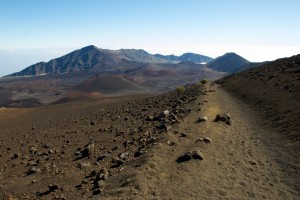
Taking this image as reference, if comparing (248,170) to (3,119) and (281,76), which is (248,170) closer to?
(281,76)

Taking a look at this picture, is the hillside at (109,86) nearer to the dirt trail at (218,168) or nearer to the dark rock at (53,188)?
the dirt trail at (218,168)

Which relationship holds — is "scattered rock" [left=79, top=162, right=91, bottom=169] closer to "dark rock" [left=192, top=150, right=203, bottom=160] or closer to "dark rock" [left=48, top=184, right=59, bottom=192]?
"dark rock" [left=48, top=184, right=59, bottom=192]

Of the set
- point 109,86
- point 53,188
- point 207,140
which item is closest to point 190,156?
point 207,140

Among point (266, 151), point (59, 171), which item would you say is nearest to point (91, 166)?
point (59, 171)

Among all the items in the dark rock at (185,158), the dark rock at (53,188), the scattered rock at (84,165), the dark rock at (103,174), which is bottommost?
the dark rock at (53,188)

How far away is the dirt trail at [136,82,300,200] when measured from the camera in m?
13.0

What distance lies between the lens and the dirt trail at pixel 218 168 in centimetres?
1302

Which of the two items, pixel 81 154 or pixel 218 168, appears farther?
pixel 81 154

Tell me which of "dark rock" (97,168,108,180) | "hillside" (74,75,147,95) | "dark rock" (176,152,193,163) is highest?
"dark rock" (176,152,193,163)

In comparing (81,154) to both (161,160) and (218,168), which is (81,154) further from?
(218,168)

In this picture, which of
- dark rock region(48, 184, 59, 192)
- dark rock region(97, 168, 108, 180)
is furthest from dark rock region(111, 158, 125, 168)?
dark rock region(48, 184, 59, 192)

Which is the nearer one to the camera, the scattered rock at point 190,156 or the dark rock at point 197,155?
the scattered rock at point 190,156

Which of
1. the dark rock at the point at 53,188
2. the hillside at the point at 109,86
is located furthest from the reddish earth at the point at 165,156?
the hillside at the point at 109,86

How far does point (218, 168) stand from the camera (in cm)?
1520
